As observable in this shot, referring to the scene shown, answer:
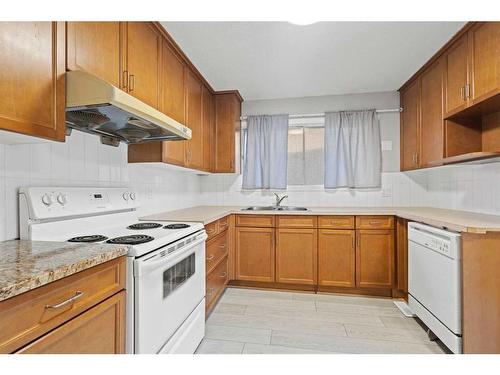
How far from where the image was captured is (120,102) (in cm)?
112

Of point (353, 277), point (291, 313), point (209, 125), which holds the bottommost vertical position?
point (291, 313)

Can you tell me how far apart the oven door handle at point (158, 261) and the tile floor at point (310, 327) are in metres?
0.77

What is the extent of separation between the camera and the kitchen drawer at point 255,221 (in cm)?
276

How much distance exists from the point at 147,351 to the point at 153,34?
1.99 meters

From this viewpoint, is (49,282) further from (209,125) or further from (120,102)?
(209,125)

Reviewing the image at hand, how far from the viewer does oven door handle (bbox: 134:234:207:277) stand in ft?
3.61

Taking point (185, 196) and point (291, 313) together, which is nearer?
point (291, 313)

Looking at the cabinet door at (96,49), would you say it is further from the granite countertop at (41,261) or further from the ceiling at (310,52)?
the granite countertop at (41,261)

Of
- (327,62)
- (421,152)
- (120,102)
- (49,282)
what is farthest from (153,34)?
(421,152)

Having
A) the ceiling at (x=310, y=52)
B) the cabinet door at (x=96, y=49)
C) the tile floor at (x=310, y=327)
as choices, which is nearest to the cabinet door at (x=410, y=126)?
the ceiling at (x=310, y=52)

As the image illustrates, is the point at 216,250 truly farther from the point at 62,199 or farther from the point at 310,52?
the point at 310,52

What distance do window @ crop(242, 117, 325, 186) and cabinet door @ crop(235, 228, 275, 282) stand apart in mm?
888

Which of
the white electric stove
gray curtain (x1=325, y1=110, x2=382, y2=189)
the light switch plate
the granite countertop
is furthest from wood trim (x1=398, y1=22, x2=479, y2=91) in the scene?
the granite countertop

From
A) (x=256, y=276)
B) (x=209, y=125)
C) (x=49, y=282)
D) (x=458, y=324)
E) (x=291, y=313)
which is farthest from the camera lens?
(x=209, y=125)
